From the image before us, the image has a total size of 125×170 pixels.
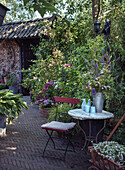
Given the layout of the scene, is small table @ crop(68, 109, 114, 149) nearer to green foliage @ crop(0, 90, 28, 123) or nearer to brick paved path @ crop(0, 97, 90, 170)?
brick paved path @ crop(0, 97, 90, 170)

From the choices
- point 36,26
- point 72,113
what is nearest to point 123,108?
point 72,113

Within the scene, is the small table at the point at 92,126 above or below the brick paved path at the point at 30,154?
above

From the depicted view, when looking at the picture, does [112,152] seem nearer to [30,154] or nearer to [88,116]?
[88,116]

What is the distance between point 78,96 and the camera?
5.18 meters

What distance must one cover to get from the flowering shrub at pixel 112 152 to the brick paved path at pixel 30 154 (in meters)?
0.54

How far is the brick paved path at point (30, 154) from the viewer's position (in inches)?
134

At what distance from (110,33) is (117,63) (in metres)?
0.83

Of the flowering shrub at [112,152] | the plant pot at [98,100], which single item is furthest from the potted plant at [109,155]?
the plant pot at [98,100]

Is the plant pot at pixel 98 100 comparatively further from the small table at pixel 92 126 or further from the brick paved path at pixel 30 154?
the brick paved path at pixel 30 154

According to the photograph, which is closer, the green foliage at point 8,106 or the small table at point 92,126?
the small table at point 92,126

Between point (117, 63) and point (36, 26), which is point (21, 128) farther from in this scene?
point (36, 26)

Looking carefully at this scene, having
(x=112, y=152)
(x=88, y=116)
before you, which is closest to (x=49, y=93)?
(x=88, y=116)

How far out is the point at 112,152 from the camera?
290 centimetres

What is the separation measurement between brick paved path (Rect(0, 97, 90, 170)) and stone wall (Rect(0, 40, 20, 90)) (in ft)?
20.0
